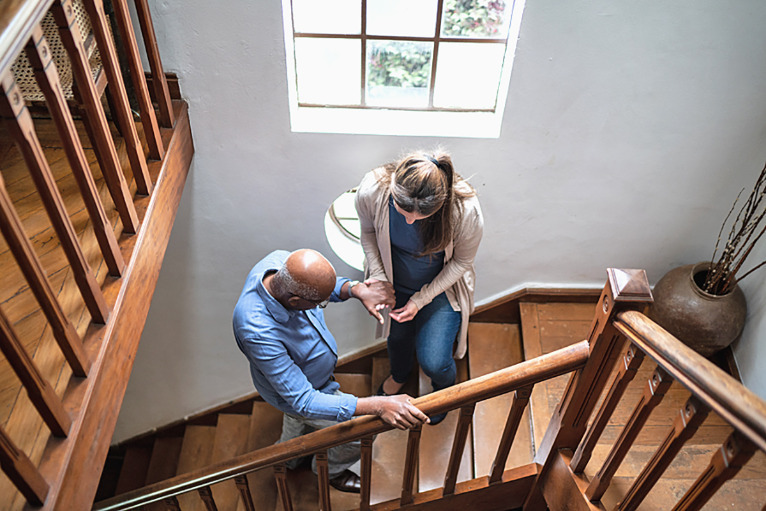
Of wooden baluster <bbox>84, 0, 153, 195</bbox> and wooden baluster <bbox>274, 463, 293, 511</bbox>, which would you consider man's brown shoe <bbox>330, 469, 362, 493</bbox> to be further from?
wooden baluster <bbox>84, 0, 153, 195</bbox>

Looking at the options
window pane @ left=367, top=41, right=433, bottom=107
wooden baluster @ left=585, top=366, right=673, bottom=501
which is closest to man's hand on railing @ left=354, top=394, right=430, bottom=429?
wooden baluster @ left=585, top=366, right=673, bottom=501

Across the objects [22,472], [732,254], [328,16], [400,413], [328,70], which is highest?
[328,16]

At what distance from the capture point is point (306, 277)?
2000 mm

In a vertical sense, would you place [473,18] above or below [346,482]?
above

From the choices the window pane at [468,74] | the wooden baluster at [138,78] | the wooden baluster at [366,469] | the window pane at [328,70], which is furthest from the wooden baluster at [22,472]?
the window pane at [468,74]

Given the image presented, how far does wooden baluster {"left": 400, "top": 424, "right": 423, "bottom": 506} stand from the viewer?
2.06 metres

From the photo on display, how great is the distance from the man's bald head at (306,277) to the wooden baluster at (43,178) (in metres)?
0.60

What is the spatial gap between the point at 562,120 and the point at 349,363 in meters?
1.94

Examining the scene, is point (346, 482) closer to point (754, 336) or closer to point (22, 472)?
point (22, 472)

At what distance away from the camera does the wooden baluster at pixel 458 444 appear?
200 centimetres

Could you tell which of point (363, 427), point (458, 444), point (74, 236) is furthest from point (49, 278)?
point (458, 444)

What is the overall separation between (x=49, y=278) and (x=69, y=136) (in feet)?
2.19

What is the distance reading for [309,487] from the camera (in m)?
3.02

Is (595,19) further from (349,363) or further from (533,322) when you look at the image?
(349,363)
